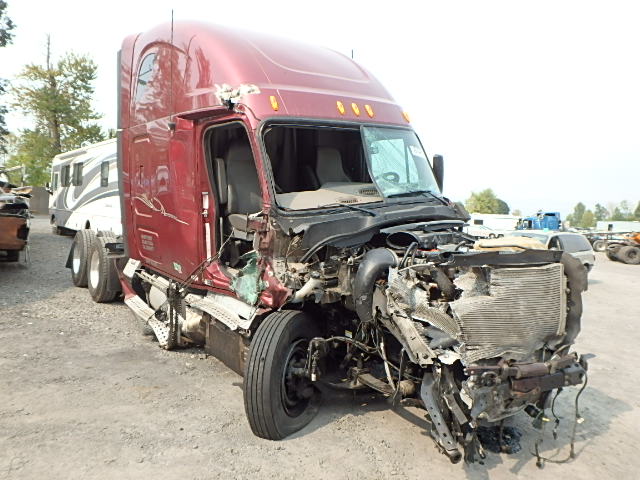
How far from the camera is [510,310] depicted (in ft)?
11.0

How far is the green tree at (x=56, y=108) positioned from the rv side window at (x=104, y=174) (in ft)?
53.1

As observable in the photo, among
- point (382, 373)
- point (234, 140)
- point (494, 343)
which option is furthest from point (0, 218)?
A: point (494, 343)

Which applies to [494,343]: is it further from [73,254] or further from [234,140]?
[73,254]

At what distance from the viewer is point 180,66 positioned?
17.5 feet

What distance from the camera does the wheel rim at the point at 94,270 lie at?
820 centimetres

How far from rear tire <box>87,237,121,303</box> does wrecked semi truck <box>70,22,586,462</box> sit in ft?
5.16

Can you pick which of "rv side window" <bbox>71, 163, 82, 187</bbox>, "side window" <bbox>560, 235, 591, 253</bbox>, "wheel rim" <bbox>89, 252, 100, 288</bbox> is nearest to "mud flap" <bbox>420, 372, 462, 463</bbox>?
"wheel rim" <bbox>89, 252, 100, 288</bbox>

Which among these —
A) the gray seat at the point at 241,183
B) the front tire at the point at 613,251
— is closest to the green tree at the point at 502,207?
the front tire at the point at 613,251

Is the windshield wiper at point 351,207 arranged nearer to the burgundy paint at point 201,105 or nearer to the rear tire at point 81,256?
the burgundy paint at point 201,105

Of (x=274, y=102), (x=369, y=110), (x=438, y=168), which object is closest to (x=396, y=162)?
(x=369, y=110)

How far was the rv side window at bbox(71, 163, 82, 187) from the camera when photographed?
1591 centimetres

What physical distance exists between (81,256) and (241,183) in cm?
489

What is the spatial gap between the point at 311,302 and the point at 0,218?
7.80 m

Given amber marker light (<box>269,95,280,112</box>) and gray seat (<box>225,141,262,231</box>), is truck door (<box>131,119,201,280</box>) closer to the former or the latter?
gray seat (<box>225,141,262,231</box>)
